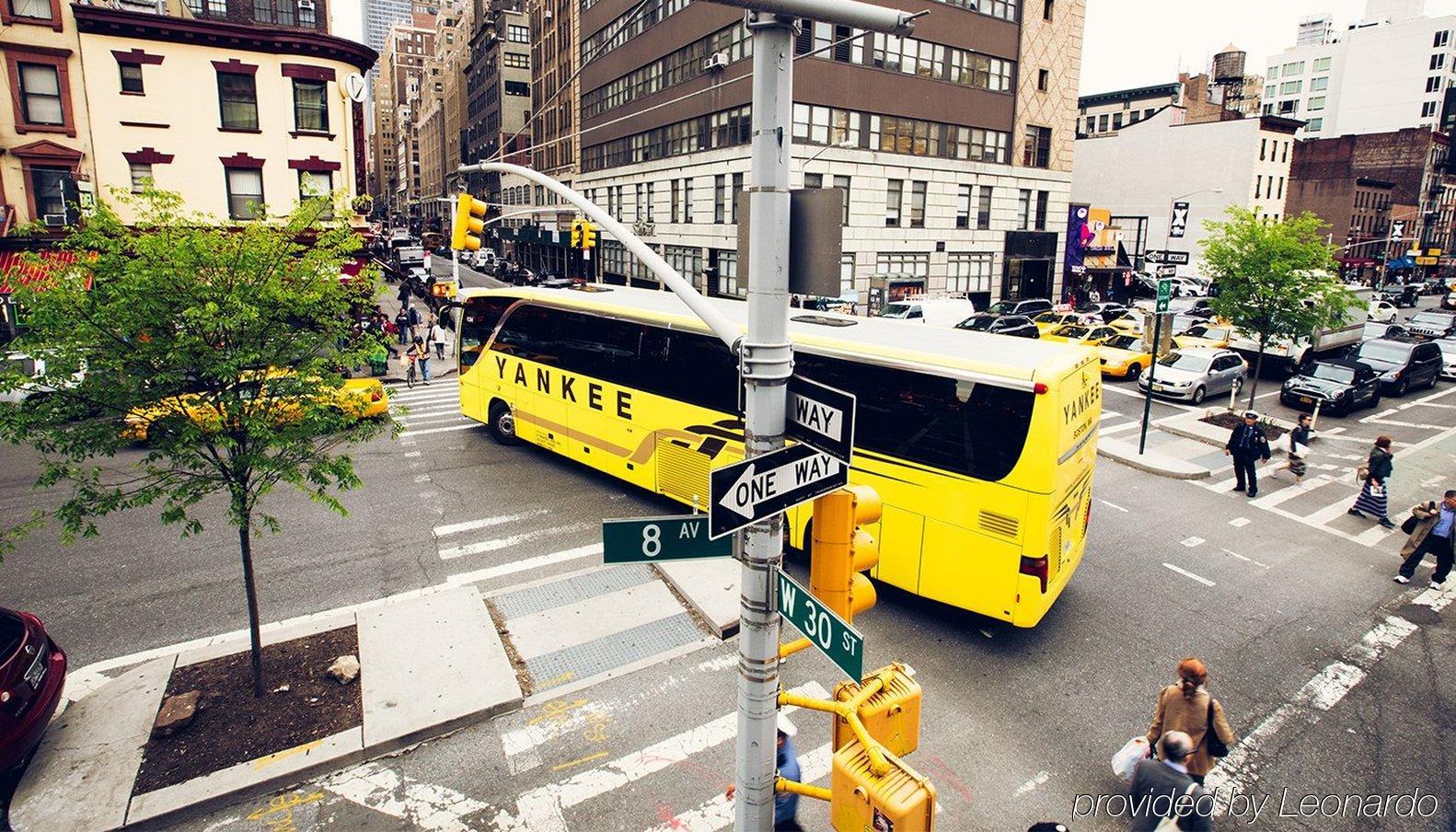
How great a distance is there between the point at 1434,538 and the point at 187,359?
51.7 ft

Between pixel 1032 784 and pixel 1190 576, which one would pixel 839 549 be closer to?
pixel 1032 784

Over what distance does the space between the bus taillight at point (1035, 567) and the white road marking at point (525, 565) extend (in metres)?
6.26

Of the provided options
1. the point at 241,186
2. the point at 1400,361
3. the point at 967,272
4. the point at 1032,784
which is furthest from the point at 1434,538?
the point at 967,272

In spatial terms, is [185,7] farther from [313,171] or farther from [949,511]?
[949,511]

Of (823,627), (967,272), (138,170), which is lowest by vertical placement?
(823,627)

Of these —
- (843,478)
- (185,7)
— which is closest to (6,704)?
(843,478)

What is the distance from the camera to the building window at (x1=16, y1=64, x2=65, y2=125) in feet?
85.6

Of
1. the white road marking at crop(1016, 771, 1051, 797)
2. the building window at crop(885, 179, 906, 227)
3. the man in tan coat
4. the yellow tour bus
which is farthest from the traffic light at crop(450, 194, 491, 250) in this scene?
the building window at crop(885, 179, 906, 227)

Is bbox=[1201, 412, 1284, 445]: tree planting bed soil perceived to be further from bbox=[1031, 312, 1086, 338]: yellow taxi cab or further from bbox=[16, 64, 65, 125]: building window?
bbox=[16, 64, 65, 125]: building window

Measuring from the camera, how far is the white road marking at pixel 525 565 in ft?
36.6

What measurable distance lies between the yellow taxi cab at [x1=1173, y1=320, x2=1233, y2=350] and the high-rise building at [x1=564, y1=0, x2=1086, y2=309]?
15412 millimetres

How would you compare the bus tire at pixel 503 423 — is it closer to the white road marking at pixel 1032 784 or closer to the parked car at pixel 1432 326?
the white road marking at pixel 1032 784

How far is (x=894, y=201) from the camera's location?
141 ft

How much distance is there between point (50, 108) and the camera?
26422 mm
